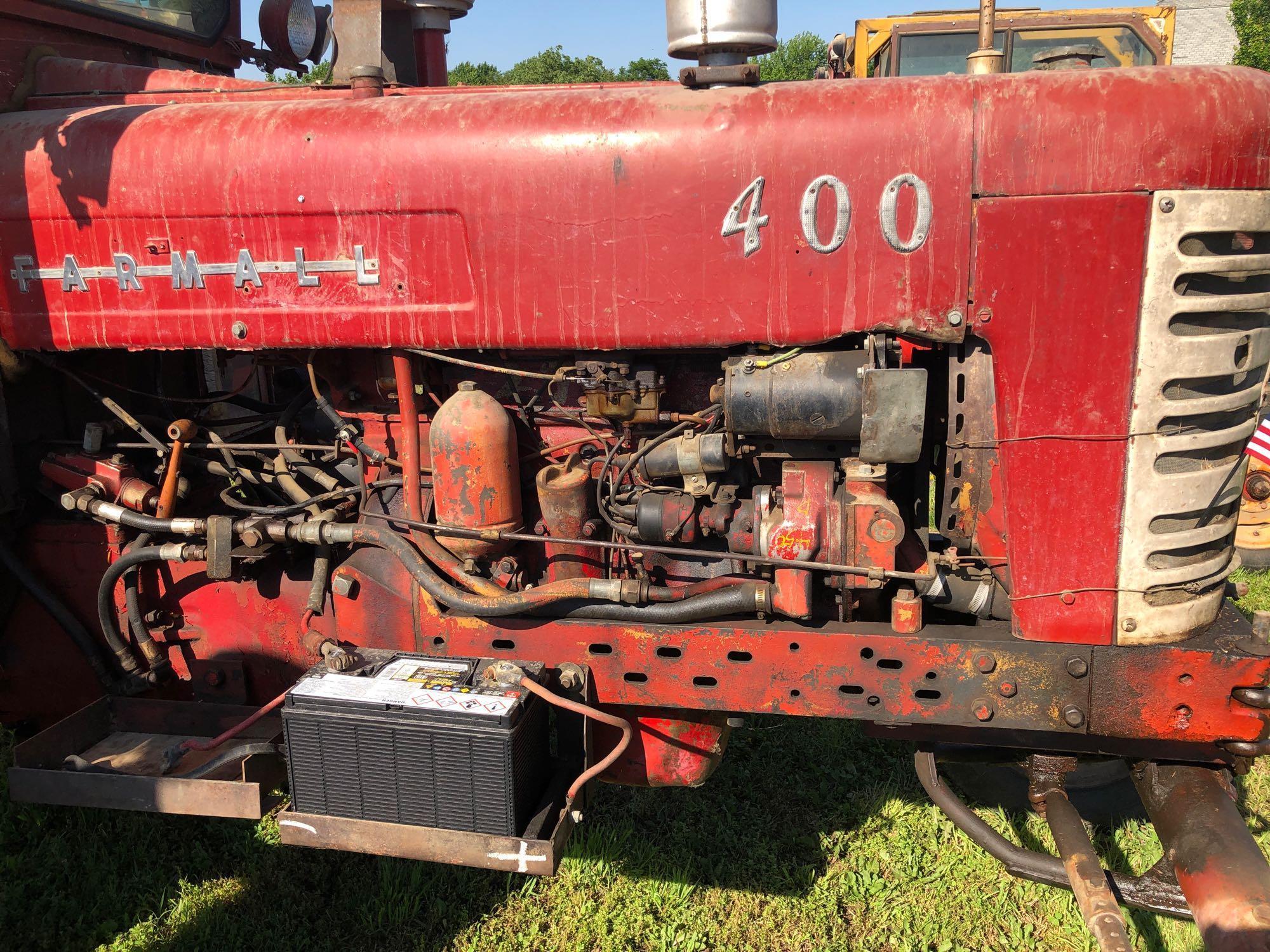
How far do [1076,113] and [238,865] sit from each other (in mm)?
3213

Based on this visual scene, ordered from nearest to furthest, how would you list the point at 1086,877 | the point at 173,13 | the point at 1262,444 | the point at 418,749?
the point at 1086,877 → the point at 418,749 → the point at 173,13 → the point at 1262,444

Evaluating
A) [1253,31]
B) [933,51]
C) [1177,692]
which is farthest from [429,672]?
[1253,31]

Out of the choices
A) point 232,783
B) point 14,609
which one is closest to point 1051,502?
point 232,783

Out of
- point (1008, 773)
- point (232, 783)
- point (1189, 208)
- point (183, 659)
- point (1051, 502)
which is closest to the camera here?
point (1189, 208)

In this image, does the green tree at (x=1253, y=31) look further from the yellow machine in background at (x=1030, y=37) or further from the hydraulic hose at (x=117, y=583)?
the hydraulic hose at (x=117, y=583)

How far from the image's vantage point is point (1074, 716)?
2277 mm

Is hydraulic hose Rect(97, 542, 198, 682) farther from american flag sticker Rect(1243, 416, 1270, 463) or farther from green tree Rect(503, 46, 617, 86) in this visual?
green tree Rect(503, 46, 617, 86)

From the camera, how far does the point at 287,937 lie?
2863 mm

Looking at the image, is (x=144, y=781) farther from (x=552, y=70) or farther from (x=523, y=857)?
(x=552, y=70)

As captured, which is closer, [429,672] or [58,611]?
[429,672]

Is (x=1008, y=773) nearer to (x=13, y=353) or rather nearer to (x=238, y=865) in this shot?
(x=238, y=865)

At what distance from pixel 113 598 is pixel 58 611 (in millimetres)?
192

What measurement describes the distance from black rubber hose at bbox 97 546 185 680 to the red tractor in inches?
0.5

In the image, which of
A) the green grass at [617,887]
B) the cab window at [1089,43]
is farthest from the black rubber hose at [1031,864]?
the cab window at [1089,43]
